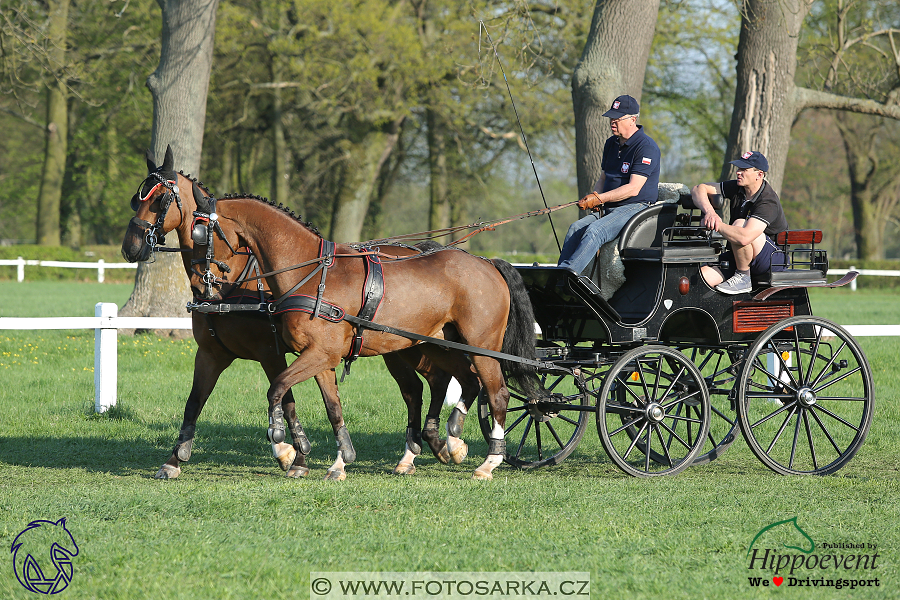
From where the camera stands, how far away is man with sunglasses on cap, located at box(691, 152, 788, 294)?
249 inches

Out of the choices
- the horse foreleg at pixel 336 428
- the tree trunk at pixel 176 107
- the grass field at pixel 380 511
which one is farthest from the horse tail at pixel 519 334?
the tree trunk at pixel 176 107

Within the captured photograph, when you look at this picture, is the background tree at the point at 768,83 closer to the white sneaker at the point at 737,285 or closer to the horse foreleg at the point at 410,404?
the white sneaker at the point at 737,285

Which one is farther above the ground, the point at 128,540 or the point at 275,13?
the point at 275,13

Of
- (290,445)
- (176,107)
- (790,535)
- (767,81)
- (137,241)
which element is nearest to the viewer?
(790,535)

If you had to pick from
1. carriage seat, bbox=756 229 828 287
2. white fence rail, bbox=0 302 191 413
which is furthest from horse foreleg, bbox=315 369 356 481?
carriage seat, bbox=756 229 828 287

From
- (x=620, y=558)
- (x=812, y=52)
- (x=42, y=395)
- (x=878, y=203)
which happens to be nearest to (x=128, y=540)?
(x=620, y=558)

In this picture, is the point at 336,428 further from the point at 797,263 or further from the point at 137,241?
the point at 797,263

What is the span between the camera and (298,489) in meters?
5.46

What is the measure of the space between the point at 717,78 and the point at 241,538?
31906 mm

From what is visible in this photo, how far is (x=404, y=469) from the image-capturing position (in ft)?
21.6

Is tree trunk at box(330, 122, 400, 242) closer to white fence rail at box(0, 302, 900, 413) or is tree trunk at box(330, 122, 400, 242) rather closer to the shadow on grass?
white fence rail at box(0, 302, 900, 413)

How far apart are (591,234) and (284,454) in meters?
2.60

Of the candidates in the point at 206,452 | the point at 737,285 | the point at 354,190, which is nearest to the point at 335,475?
the point at 206,452

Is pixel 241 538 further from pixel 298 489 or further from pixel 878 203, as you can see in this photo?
pixel 878 203
